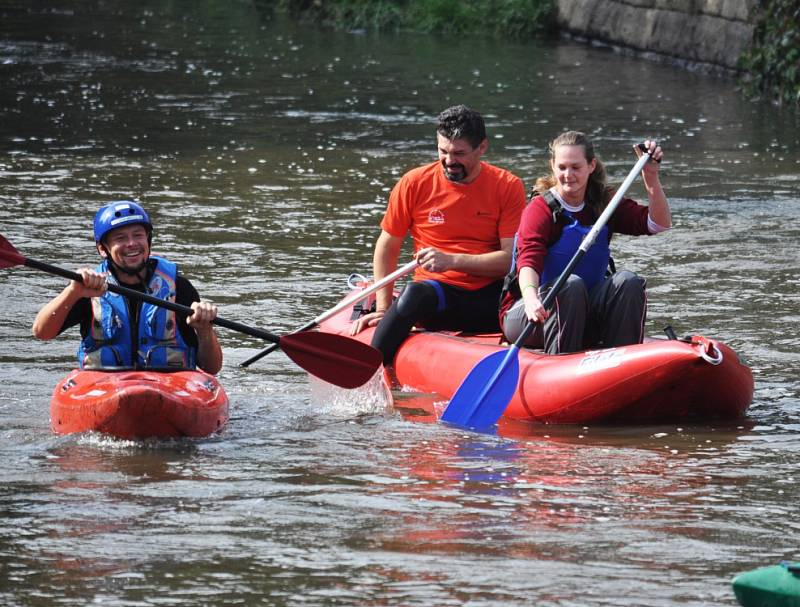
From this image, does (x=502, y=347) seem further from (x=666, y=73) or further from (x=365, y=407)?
(x=666, y=73)

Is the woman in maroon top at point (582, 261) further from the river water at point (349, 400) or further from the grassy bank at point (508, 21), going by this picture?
the grassy bank at point (508, 21)

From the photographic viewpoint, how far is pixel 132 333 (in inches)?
244

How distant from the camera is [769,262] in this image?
971cm

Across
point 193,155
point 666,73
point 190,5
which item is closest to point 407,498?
point 193,155

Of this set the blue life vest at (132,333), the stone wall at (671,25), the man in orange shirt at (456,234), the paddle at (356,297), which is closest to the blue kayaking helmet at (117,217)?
the blue life vest at (132,333)

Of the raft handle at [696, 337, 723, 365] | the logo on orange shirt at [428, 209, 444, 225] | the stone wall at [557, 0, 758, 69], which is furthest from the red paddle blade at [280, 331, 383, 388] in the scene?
the stone wall at [557, 0, 758, 69]

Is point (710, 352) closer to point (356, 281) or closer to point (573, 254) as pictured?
point (573, 254)

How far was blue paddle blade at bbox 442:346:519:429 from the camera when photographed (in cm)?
634

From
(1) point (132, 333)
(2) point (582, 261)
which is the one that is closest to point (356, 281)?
(2) point (582, 261)

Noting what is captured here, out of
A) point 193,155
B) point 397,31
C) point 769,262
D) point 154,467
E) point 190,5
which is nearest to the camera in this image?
Answer: point 154,467

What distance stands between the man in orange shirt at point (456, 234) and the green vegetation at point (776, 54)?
10108 millimetres

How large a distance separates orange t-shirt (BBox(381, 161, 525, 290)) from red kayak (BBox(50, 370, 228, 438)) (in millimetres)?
1394

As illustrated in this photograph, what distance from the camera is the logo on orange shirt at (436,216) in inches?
279

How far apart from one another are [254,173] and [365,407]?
6310 millimetres
